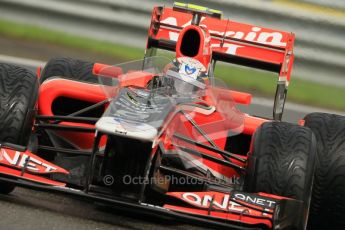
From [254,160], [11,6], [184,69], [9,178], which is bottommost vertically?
[9,178]

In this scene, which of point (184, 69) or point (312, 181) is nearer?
point (312, 181)

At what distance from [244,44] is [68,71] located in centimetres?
167

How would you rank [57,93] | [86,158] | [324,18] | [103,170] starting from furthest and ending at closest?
1. [324,18]
2. [57,93]
3. [86,158]
4. [103,170]

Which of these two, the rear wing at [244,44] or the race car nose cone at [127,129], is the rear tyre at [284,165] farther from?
the rear wing at [244,44]

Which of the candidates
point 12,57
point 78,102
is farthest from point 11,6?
point 78,102

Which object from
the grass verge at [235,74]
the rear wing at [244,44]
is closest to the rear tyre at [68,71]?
the rear wing at [244,44]

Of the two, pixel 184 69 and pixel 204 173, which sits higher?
pixel 184 69

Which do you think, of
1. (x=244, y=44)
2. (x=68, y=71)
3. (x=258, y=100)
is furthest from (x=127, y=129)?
(x=258, y=100)

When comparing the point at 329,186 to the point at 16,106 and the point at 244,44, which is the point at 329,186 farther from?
the point at 16,106

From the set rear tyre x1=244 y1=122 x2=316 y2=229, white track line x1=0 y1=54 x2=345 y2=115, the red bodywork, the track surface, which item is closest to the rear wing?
the red bodywork

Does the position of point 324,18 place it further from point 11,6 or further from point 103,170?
point 103,170

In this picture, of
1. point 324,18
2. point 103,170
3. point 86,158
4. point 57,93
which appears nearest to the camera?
point 103,170

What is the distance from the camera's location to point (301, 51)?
1246 cm

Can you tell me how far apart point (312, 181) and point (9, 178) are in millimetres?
2125
